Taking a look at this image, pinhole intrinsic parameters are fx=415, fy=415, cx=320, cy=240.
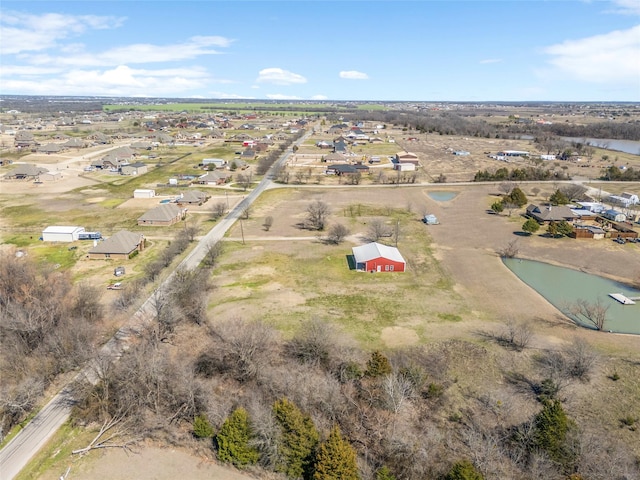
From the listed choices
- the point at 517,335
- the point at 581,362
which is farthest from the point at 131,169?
the point at 581,362

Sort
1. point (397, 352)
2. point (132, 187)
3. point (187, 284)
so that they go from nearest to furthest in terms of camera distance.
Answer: point (397, 352) → point (187, 284) → point (132, 187)

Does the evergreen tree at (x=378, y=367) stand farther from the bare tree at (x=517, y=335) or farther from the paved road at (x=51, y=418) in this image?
the paved road at (x=51, y=418)

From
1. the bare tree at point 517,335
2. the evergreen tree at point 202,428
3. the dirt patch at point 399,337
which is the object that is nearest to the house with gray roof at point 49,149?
the dirt patch at point 399,337

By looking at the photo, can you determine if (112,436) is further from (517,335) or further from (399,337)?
(517,335)

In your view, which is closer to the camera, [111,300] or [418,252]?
[111,300]

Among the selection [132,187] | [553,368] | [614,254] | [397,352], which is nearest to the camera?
[553,368]

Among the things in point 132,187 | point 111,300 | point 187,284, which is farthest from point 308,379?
point 132,187

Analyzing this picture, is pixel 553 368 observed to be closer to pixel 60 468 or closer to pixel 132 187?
pixel 60 468
